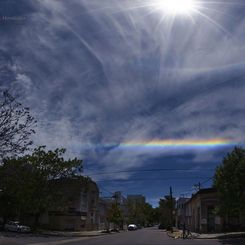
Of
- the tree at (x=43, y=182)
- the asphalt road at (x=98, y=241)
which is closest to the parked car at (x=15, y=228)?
the tree at (x=43, y=182)

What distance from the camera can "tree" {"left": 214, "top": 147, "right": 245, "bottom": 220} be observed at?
45719 millimetres

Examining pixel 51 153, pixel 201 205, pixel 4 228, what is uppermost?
pixel 51 153

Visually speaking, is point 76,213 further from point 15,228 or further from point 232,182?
point 232,182

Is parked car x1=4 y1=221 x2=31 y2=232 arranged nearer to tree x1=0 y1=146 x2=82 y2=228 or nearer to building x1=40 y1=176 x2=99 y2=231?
tree x1=0 y1=146 x2=82 y2=228

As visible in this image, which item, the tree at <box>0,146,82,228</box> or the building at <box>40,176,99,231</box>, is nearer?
the tree at <box>0,146,82,228</box>

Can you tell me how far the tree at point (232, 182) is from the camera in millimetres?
45719

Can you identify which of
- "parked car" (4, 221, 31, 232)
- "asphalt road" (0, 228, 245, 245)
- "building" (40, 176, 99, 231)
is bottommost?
"asphalt road" (0, 228, 245, 245)

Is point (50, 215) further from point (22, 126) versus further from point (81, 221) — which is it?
point (22, 126)

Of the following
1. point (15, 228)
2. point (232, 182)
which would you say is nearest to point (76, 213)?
point (15, 228)

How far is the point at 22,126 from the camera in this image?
18594 millimetres

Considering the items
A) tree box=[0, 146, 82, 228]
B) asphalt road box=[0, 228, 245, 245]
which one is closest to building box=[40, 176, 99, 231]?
tree box=[0, 146, 82, 228]

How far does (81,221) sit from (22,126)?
224ft

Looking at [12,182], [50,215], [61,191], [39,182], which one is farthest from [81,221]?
[12,182]

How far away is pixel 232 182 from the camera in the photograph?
1816 inches
